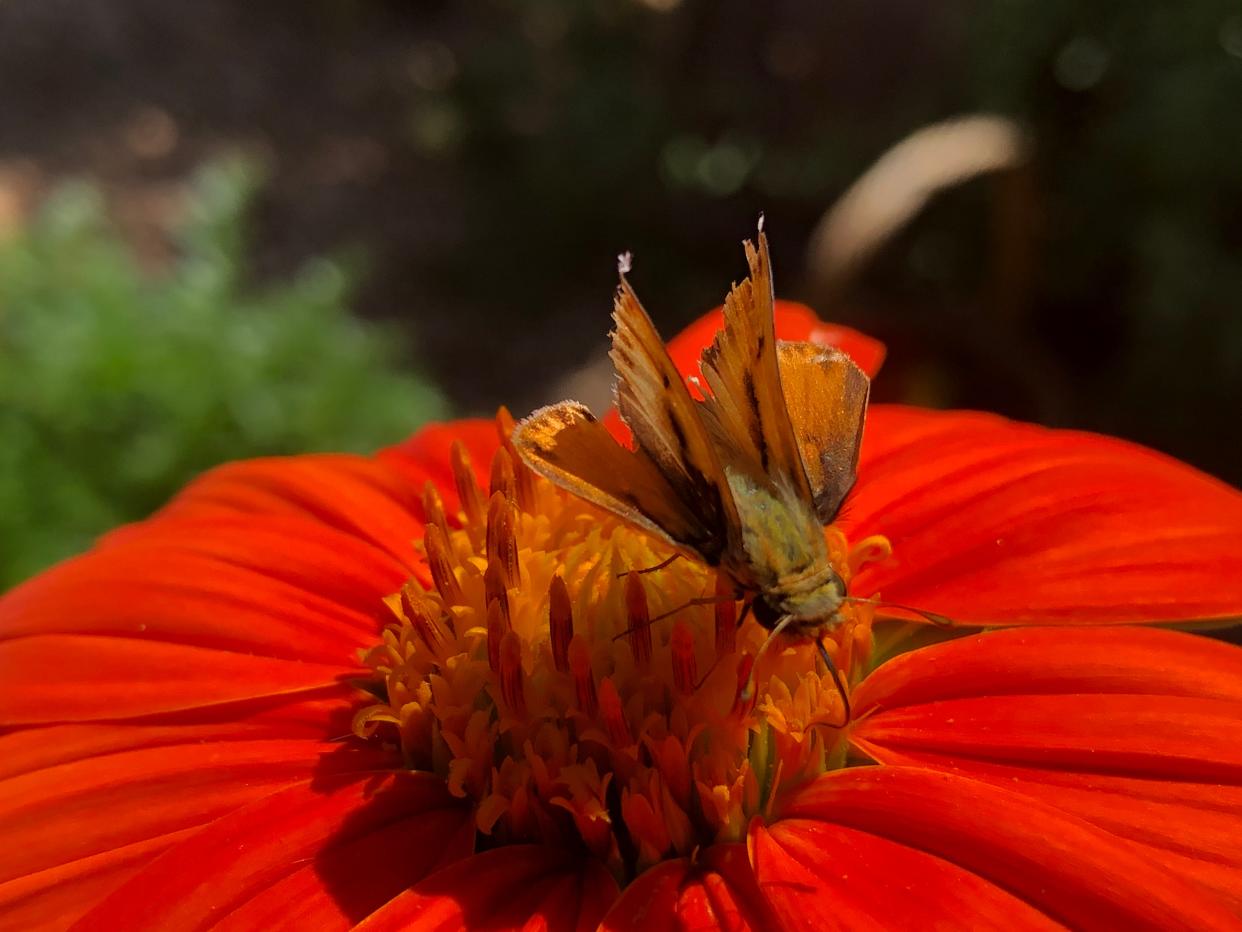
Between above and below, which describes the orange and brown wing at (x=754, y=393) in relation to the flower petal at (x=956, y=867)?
above

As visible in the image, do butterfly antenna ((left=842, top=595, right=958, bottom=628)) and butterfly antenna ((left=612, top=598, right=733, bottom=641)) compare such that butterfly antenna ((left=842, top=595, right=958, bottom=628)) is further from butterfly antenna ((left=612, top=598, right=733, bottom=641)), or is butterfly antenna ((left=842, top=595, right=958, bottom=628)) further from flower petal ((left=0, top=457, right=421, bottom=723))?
flower petal ((left=0, top=457, right=421, bottom=723))

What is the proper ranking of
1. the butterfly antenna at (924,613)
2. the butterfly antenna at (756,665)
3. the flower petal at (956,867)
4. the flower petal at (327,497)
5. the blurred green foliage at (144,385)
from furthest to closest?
the blurred green foliage at (144,385), the flower petal at (327,497), the butterfly antenna at (924,613), the butterfly antenna at (756,665), the flower petal at (956,867)

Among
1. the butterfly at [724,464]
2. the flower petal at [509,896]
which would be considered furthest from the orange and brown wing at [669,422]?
the flower petal at [509,896]

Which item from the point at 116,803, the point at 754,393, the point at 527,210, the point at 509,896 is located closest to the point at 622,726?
the point at 509,896

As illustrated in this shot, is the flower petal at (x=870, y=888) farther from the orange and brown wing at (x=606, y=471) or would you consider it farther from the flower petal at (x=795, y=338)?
the flower petal at (x=795, y=338)

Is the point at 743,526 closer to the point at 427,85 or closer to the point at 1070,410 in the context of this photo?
the point at 1070,410

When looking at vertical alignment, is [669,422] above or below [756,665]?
above

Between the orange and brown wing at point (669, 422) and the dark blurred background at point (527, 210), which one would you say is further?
the dark blurred background at point (527, 210)

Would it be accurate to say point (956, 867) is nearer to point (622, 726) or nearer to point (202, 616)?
point (622, 726)
